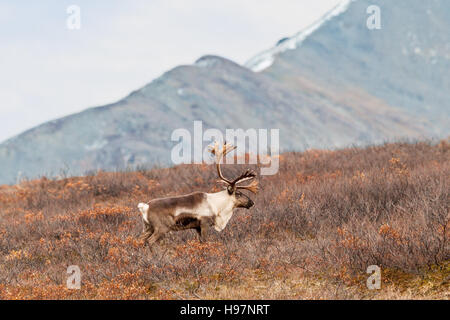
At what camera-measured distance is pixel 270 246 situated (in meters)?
7.88

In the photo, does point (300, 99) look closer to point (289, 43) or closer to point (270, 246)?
point (289, 43)

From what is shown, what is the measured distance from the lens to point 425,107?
12700cm

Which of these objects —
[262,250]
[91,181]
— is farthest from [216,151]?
[91,181]

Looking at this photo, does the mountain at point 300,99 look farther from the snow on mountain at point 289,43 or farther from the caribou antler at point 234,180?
the caribou antler at point 234,180

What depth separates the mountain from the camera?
315 ft

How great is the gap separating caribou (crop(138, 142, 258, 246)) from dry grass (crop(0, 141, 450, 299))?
23cm

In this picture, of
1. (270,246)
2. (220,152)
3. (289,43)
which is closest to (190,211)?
(220,152)

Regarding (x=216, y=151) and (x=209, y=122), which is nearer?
(x=216, y=151)

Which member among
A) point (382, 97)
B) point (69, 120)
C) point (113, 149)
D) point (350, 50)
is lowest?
point (113, 149)

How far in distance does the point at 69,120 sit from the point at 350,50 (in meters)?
73.6

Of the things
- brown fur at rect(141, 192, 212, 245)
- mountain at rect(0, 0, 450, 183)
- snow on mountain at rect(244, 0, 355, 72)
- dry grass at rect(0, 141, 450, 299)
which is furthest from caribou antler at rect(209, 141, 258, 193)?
snow on mountain at rect(244, 0, 355, 72)

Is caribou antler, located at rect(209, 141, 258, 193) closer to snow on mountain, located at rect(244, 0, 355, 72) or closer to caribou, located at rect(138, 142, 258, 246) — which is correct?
caribou, located at rect(138, 142, 258, 246)

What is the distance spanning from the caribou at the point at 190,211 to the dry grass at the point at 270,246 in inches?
9.1
